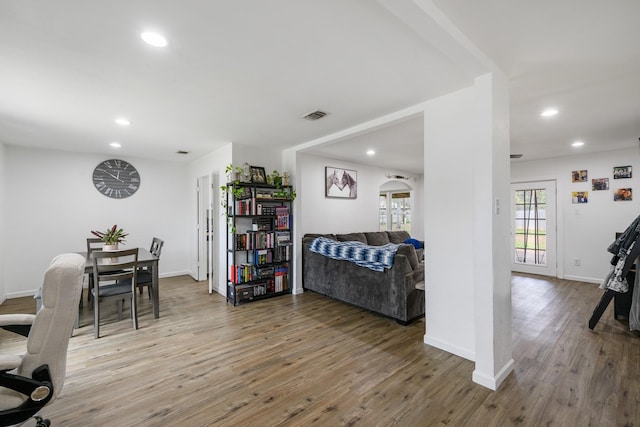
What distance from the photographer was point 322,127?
3.72 meters

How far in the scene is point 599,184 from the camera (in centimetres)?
523

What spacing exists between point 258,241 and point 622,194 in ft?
21.0

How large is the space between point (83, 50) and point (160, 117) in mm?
1371

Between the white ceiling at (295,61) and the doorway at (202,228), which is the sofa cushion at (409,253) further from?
the doorway at (202,228)

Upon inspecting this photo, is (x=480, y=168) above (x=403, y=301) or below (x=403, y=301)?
above

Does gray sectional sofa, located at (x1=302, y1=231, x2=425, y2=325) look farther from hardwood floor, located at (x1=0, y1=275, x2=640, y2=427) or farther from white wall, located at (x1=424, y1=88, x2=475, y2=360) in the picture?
white wall, located at (x1=424, y1=88, x2=475, y2=360)

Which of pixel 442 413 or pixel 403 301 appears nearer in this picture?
pixel 442 413

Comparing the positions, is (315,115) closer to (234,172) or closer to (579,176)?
(234,172)

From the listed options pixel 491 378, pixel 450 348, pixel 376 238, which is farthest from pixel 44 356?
pixel 376 238

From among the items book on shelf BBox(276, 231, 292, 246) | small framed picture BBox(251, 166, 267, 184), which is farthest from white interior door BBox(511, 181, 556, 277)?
small framed picture BBox(251, 166, 267, 184)

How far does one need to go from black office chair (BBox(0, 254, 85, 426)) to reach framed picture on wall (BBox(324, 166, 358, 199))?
4436 millimetres

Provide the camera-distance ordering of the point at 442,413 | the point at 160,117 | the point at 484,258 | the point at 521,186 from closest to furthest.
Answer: the point at 442,413 < the point at 484,258 < the point at 160,117 < the point at 521,186

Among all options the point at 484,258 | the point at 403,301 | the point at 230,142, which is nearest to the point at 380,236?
the point at 403,301

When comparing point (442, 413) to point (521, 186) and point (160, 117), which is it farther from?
point (521, 186)
